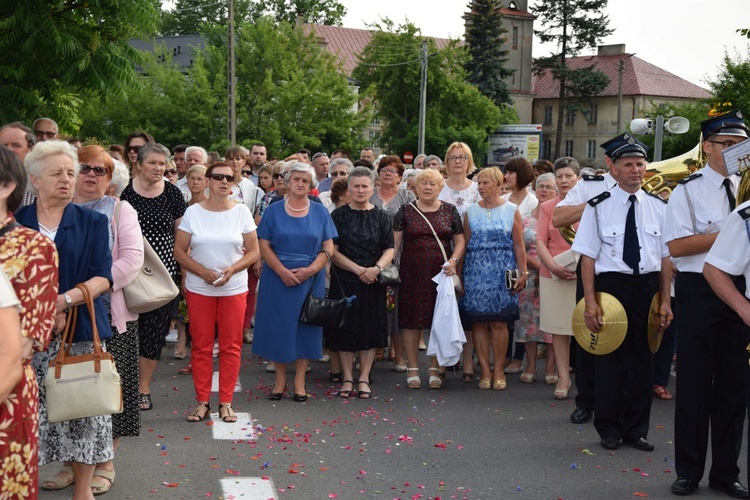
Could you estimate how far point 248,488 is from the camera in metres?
6.38

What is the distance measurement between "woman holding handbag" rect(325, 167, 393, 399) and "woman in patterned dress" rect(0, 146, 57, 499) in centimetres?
585

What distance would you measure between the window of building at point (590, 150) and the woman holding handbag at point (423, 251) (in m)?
93.8

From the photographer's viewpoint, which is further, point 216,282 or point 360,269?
point 360,269

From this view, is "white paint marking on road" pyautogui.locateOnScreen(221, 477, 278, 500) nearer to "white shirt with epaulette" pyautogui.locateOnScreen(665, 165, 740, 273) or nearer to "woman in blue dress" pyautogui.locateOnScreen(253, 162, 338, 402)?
"woman in blue dress" pyautogui.locateOnScreen(253, 162, 338, 402)

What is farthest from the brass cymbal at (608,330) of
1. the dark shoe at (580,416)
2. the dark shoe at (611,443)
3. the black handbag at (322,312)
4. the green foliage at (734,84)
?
the green foliage at (734,84)

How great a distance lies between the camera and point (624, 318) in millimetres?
7422

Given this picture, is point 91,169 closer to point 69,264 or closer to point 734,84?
point 69,264

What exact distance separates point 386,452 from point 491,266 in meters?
3.17

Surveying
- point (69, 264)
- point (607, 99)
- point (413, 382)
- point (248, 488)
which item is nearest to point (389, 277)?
point (413, 382)

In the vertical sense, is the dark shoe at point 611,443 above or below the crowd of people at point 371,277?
below

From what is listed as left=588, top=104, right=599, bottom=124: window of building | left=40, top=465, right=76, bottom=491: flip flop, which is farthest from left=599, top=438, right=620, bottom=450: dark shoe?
left=588, top=104, right=599, bottom=124: window of building

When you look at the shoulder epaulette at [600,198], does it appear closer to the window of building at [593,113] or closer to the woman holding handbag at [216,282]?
the woman holding handbag at [216,282]

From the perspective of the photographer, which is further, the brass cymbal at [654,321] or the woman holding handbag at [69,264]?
the brass cymbal at [654,321]

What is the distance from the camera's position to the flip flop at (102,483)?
246 inches
